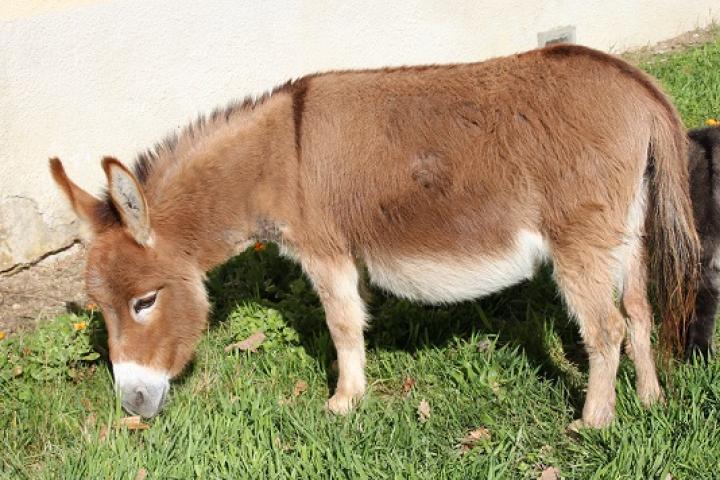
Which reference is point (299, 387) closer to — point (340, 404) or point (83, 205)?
point (340, 404)

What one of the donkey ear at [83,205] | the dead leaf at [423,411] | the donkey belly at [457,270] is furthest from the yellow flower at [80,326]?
the dead leaf at [423,411]

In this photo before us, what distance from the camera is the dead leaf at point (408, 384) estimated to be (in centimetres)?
365

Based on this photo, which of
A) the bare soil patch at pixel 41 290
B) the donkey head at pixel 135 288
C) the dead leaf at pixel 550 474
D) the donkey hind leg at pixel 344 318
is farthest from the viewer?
the bare soil patch at pixel 41 290

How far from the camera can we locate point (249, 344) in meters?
4.02

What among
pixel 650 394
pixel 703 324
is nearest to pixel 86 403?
pixel 650 394

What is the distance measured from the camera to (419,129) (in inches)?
127

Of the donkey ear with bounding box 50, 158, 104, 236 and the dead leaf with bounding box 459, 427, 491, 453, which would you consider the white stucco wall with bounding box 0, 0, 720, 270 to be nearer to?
the donkey ear with bounding box 50, 158, 104, 236

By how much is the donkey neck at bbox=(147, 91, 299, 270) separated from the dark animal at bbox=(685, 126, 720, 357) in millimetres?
1763

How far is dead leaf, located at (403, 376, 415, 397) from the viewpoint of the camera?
365cm

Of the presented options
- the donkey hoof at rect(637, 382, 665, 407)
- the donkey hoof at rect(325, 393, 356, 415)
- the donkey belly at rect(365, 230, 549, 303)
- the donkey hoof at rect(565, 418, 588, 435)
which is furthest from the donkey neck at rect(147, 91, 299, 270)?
the donkey hoof at rect(637, 382, 665, 407)

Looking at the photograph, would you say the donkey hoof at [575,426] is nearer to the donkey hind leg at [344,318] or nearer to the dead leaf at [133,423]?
the donkey hind leg at [344,318]

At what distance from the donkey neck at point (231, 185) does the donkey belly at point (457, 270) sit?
1.60 feet

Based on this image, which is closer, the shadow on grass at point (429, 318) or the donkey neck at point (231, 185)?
the donkey neck at point (231, 185)

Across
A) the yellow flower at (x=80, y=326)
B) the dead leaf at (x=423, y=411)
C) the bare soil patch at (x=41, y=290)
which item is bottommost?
→ the bare soil patch at (x=41, y=290)
